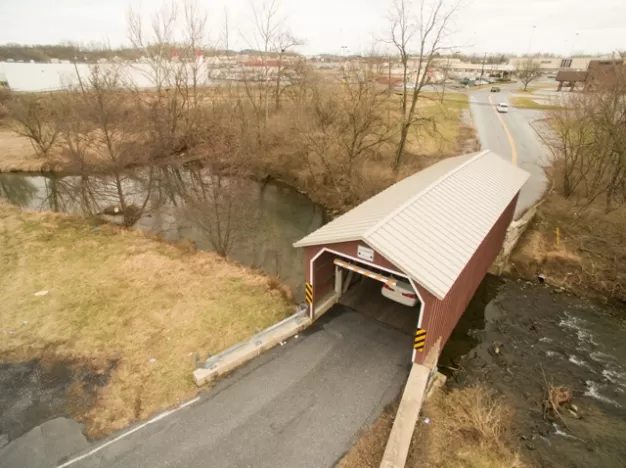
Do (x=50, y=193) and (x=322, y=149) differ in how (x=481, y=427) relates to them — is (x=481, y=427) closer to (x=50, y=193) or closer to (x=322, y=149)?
(x=322, y=149)

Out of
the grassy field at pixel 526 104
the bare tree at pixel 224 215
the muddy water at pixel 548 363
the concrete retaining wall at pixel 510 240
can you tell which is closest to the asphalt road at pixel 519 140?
the concrete retaining wall at pixel 510 240

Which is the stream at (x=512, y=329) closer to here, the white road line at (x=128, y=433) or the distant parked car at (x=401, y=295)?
the distant parked car at (x=401, y=295)

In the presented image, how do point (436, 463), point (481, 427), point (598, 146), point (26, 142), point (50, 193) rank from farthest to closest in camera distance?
point (26, 142)
point (50, 193)
point (598, 146)
point (481, 427)
point (436, 463)

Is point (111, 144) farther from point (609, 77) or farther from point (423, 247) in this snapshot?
point (609, 77)

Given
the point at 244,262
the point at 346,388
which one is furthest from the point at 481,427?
the point at 244,262

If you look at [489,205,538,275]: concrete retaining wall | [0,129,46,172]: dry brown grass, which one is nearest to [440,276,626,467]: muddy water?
[489,205,538,275]: concrete retaining wall

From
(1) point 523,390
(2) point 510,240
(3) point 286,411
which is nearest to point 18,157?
(3) point 286,411

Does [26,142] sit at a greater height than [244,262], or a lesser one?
greater
